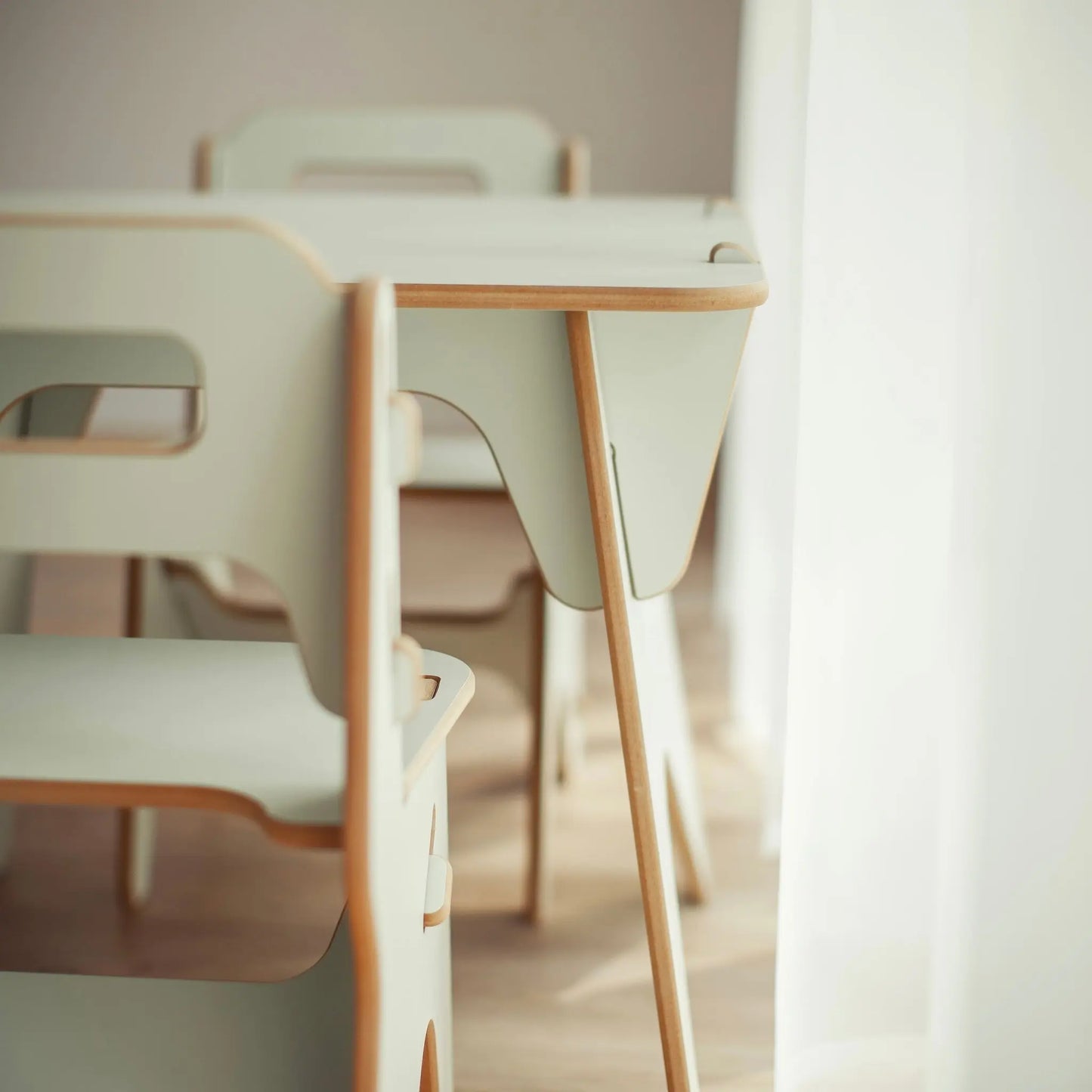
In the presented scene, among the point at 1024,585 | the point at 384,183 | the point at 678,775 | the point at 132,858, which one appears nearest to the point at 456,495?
the point at 678,775

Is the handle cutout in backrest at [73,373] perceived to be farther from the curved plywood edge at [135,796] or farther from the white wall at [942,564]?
the white wall at [942,564]

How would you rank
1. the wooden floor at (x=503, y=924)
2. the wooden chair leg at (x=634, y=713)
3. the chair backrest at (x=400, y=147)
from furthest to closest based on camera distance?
1. the chair backrest at (x=400, y=147)
2. the wooden floor at (x=503, y=924)
3. the wooden chair leg at (x=634, y=713)

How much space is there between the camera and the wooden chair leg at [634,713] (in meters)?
0.84

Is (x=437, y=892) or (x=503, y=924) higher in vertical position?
(x=437, y=892)

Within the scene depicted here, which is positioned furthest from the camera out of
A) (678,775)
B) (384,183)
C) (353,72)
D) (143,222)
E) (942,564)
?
(384,183)

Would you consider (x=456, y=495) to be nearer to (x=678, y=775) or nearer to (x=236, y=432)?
(x=678, y=775)

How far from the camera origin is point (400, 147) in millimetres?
1647

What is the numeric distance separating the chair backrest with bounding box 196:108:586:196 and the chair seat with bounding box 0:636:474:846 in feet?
3.11

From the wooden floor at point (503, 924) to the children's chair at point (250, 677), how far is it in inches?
13.9

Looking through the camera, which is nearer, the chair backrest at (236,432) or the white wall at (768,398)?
the chair backrest at (236,432)

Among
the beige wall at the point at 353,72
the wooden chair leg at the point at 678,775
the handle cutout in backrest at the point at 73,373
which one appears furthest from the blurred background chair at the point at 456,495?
the beige wall at the point at 353,72

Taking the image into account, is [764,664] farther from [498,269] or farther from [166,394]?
[166,394]

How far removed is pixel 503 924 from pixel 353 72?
303 centimetres

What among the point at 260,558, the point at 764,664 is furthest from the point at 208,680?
the point at 764,664
